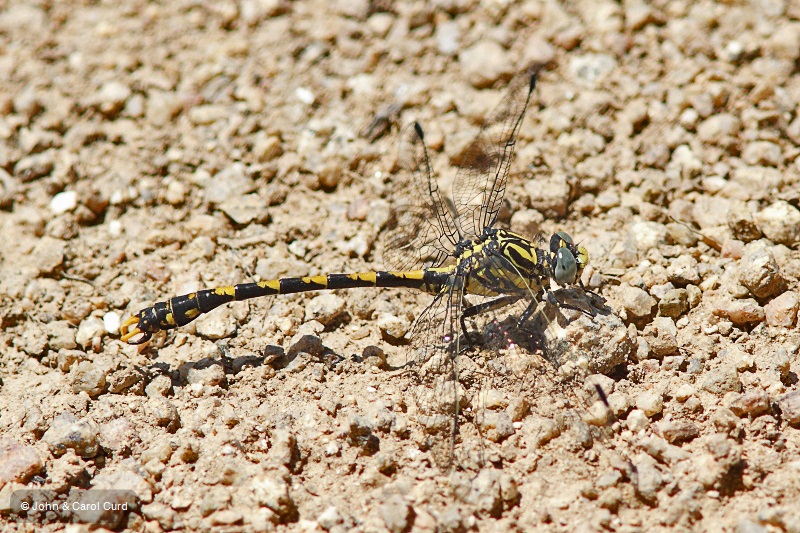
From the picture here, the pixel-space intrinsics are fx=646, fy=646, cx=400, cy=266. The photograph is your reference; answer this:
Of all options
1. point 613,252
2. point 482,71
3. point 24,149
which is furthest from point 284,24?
point 613,252

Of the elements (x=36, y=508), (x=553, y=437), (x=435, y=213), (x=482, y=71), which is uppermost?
(x=482, y=71)

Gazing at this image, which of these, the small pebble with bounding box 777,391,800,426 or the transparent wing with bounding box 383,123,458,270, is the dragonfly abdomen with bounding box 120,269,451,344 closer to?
the transparent wing with bounding box 383,123,458,270

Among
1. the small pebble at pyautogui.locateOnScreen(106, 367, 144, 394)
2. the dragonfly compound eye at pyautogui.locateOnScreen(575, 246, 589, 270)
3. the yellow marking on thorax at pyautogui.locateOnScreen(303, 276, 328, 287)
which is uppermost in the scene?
the dragonfly compound eye at pyautogui.locateOnScreen(575, 246, 589, 270)

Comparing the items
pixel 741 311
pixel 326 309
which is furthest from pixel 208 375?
pixel 741 311

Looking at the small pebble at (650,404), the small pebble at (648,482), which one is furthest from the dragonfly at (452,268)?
the small pebble at (648,482)

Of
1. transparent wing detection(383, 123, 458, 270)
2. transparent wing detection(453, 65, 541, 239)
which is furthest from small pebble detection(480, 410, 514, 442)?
transparent wing detection(453, 65, 541, 239)

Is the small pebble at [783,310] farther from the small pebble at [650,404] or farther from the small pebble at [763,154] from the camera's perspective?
the small pebble at [763,154]

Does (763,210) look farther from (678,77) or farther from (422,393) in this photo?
(422,393)
